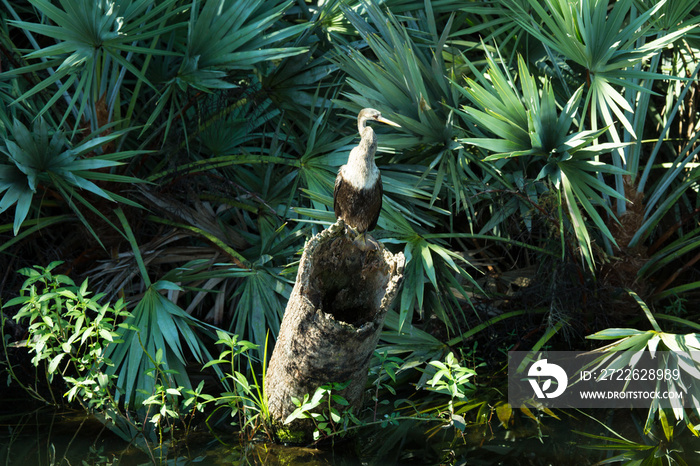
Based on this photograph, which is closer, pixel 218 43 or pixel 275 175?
pixel 218 43

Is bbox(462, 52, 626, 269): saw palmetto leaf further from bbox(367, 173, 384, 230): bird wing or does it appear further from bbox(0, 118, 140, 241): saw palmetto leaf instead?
bbox(0, 118, 140, 241): saw palmetto leaf

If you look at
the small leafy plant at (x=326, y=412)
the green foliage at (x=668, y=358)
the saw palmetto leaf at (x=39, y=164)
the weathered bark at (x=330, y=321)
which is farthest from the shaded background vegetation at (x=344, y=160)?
the small leafy plant at (x=326, y=412)

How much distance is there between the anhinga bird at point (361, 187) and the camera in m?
2.59

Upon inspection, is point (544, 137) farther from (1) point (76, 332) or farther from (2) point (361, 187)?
(1) point (76, 332)

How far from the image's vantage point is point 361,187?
2.59 metres

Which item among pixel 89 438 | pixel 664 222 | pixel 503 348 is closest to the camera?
pixel 89 438

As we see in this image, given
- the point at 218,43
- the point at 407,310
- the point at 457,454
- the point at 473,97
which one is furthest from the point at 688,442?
the point at 218,43

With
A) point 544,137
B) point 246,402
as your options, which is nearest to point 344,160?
point 544,137

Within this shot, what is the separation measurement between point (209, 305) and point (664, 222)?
2.84m

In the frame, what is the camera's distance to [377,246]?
2402 millimetres

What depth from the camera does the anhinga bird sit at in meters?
2.59

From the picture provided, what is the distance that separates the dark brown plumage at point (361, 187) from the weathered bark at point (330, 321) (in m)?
0.22

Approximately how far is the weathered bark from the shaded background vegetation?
273 millimetres

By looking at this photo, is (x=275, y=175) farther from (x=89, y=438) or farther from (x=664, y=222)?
(x=664, y=222)
